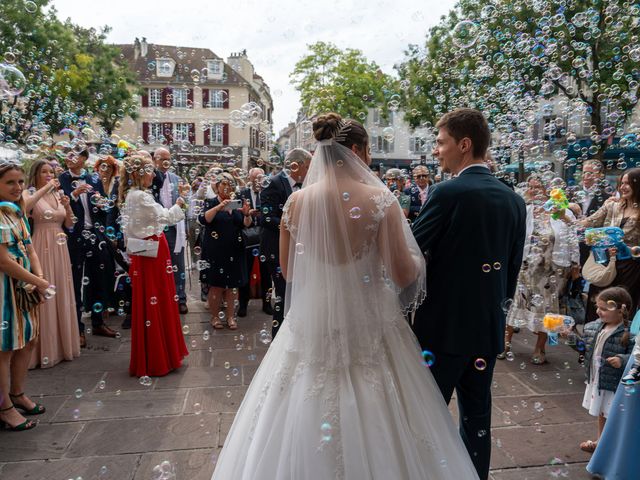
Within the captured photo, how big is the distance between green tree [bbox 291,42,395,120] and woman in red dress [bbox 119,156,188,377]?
44.8ft

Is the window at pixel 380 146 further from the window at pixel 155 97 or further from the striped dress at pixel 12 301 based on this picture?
the striped dress at pixel 12 301

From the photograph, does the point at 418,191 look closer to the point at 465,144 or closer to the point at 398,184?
the point at 398,184

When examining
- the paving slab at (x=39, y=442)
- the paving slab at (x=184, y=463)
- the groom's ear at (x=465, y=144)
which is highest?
the groom's ear at (x=465, y=144)

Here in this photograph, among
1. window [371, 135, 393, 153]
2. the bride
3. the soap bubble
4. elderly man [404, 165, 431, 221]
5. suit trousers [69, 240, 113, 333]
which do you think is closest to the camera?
the bride

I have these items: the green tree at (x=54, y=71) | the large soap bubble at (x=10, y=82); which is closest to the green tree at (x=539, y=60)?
the large soap bubble at (x=10, y=82)

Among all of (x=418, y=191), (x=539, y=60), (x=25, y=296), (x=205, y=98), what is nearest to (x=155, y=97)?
(x=205, y=98)

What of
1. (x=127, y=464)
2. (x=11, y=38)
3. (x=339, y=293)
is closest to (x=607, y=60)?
(x=339, y=293)

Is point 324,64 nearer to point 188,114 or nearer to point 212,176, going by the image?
point 188,114

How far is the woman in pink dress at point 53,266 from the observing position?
4971 mm

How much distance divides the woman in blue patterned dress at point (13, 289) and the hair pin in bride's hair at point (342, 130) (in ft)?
8.78

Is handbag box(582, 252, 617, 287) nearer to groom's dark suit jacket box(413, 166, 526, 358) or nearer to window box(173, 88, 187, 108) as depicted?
groom's dark suit jacket box(413, 166, 526, 358)

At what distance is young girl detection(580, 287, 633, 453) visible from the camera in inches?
129

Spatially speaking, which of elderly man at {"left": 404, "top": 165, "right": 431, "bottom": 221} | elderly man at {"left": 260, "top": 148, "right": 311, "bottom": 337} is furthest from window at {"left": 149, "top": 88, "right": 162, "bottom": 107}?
elderly man at {"left": 260, "top": 148, "right": 311, "bottom": 337}

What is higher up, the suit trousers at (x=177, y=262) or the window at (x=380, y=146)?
the window at (x=380, y=146)
